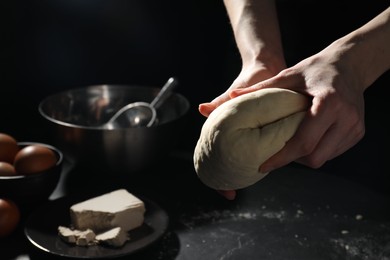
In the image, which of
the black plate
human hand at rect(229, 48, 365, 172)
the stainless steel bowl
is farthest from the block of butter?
human hand at rect(229, 48, 365, 172)

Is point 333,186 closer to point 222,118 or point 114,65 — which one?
point 222,118

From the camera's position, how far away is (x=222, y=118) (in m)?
1.03

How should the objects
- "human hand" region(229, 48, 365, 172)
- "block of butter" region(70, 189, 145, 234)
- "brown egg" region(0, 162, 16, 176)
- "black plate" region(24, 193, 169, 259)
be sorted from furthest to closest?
"brown egg" region(0, 162, 16, 176), "block of butter" region(70, 189, 145, 234), "black plate" region(24, 193, 169, 259), "human hand" region(229, 48, 365, 172)

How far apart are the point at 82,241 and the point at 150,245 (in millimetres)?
161

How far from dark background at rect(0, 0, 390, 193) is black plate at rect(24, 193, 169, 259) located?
24.6 inches

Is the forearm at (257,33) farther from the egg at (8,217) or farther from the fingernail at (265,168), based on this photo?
the egg at (8,217)

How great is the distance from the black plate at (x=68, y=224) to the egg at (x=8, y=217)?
4 cm

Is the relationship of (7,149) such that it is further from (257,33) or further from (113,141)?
(257,33)

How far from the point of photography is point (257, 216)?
5.01ft

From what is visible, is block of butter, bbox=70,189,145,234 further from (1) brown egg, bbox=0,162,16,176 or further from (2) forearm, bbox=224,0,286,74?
(2) forearm, bbox=224,0,286,74

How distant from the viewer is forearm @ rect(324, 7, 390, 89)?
41.2 inches

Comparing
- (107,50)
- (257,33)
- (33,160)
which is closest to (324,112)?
(257,33)

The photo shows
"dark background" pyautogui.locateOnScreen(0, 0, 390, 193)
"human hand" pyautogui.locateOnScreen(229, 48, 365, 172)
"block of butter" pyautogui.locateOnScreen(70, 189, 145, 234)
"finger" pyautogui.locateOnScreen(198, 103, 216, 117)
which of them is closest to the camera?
"human hand" pyautogui.locateOnScreen(229, 48, 365, 172)

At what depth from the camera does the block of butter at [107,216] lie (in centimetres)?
141
